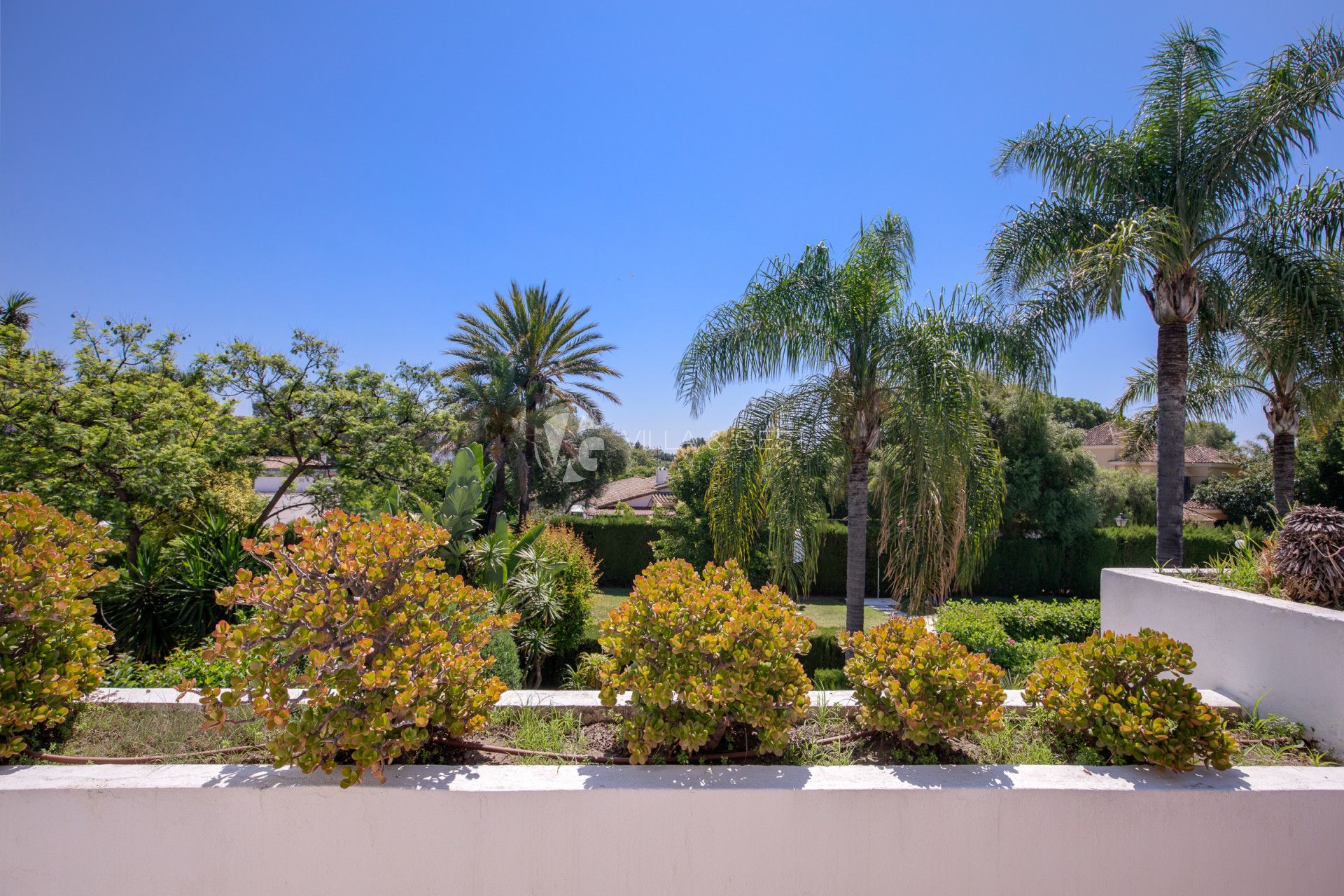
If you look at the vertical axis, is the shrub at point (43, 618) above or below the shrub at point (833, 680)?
above

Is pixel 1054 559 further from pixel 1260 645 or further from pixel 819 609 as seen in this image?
pixel 1260 645

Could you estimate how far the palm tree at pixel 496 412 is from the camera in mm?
19484

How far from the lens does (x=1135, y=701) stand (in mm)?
2787

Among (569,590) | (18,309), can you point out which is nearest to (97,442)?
(569,590)

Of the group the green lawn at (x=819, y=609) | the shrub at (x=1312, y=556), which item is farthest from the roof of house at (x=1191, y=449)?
the shrub at (x=1312, y=556)

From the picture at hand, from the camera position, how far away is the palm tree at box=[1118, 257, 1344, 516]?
710 centimetres

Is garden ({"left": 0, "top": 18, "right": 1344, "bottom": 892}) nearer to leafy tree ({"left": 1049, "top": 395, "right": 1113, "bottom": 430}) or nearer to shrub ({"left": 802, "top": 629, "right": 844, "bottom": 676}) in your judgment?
shrub ({"left": 802, "top": 629, "right": 844, "bottom": 676})

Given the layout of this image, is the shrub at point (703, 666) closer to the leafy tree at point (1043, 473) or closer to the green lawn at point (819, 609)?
the green lawn at point (819, 609)

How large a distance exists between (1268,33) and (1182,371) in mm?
3897

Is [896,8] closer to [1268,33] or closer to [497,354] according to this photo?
[1268,33]

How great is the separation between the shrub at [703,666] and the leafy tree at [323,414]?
955cm

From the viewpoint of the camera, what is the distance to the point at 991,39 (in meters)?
7.01

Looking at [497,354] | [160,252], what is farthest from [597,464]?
[160,252]

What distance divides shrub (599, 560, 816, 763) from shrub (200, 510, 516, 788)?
1.96ft
